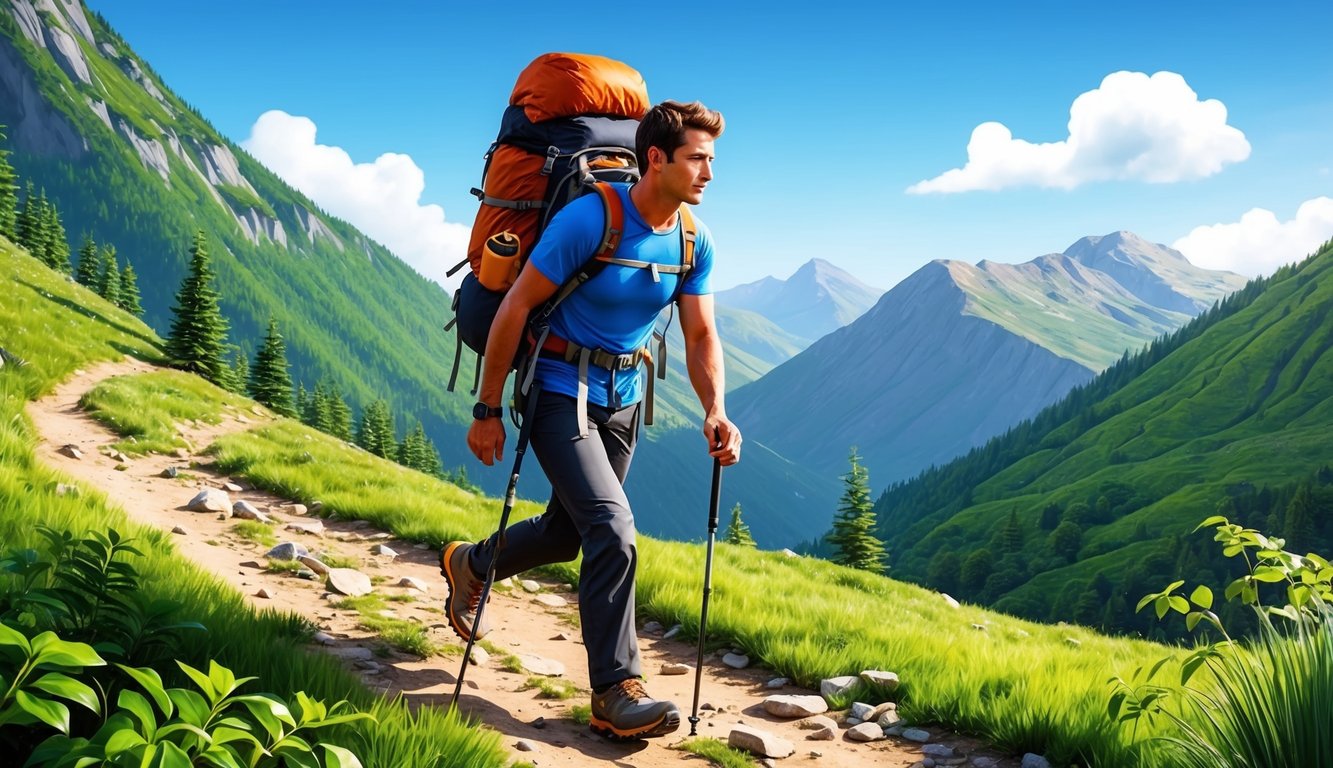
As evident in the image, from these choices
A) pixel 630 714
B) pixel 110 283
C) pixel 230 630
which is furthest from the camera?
pixel 110 283

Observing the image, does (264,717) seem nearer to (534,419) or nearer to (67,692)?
(67,692)

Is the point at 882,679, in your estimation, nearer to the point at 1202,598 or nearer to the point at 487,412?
the point at 1202,598

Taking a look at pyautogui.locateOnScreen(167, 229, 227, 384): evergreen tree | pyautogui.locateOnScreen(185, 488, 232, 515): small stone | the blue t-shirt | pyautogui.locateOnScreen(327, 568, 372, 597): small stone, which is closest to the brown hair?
the blue t-shirt

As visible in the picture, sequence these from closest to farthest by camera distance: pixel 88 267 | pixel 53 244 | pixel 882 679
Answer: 1. pixel 882 679
2. pixel 53 244
3. pixel 88 267

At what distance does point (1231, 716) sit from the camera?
3818mm

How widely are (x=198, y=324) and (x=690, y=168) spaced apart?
49.0m

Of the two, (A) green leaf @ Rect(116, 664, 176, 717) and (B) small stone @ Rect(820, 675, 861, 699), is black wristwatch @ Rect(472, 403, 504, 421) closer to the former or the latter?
(B) small stone @ Rect(820, 675, 861, 699)

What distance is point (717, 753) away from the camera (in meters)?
5.23

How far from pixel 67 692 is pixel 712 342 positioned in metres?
4.74

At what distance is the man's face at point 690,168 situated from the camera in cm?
534

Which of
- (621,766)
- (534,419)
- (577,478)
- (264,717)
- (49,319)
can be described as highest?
(49,319)

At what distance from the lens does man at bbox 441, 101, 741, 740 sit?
5.34m

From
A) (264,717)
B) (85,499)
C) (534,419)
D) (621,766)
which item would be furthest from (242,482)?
(264,717)

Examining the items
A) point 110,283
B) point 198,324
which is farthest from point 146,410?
point 110,283
